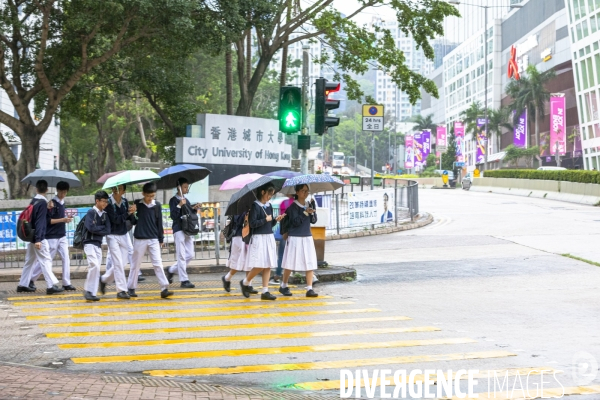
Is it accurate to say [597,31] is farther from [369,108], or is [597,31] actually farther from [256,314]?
[256,314]

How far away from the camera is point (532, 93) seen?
86250 mm

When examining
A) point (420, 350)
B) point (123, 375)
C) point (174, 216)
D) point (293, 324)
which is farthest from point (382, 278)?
point (123, 375)

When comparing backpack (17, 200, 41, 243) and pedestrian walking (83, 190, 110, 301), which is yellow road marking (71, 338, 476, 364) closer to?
pedestrian walking (83, 190, 110, 301)

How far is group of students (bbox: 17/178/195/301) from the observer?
12.9 meters

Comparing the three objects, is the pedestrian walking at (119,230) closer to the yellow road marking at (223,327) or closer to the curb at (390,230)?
the yellow road marking at (223,327)

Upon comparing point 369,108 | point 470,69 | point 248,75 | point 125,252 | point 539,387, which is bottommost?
point 539,387

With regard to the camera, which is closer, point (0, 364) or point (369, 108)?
point (0, 364)

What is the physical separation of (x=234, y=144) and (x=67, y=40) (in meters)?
6.03

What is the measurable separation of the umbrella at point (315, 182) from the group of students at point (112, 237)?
1956 millimetres

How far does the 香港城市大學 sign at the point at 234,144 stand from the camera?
73.6 feet

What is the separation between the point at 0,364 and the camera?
831cm

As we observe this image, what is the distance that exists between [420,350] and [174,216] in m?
6.16

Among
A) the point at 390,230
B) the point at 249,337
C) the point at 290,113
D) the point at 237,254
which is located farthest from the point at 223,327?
the point at 390,230

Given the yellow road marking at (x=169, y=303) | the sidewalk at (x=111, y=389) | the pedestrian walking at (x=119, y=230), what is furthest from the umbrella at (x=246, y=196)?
the sidewalk at (x=111, y=389)
